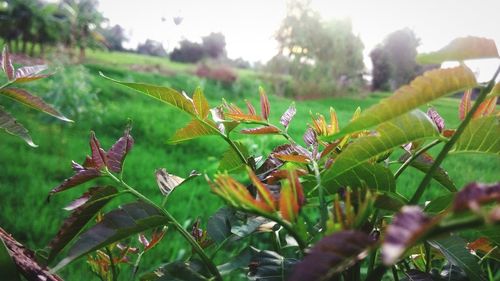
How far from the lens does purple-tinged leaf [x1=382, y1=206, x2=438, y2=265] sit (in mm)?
226

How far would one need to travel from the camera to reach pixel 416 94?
345 mm

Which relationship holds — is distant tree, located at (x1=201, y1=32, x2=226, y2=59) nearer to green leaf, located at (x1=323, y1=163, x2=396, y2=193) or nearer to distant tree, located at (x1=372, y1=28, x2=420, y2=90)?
→ distant tree, located at (x1=372, y1=28, x2=420, y2=90)

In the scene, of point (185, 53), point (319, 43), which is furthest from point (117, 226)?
point (185, 53)

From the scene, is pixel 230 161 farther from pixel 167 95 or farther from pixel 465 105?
pixel 465 105

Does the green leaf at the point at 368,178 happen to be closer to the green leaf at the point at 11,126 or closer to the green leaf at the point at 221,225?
the green leaf at the point at 221,225

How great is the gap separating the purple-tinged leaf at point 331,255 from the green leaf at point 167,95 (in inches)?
11.8

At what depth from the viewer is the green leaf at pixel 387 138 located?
387mm

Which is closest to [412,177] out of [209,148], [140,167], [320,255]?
[209,148]

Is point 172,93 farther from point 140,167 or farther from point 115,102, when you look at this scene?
point 115,102

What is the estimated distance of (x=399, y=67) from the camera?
27516mm

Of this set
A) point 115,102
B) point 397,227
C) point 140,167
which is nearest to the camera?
point 397,227

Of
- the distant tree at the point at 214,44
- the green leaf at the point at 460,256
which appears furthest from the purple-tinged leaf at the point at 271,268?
the distant tree at the point at 214,44

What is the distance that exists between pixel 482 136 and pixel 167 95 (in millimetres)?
352

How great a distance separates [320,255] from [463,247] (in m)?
0.31
